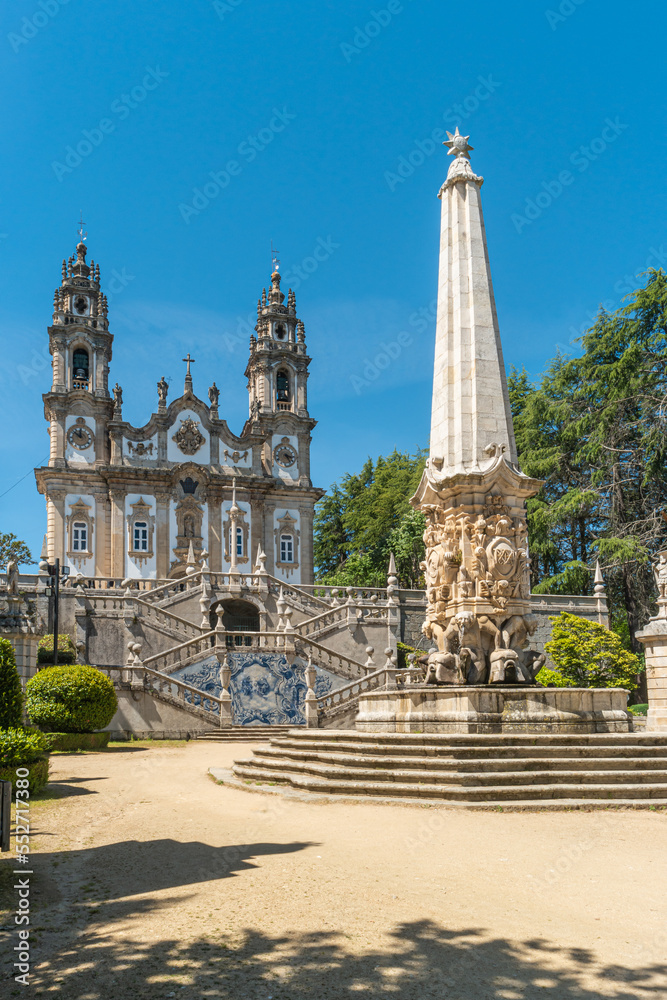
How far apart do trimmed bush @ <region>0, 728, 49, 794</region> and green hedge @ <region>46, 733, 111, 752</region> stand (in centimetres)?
782

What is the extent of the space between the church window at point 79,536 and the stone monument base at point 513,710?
32897mm

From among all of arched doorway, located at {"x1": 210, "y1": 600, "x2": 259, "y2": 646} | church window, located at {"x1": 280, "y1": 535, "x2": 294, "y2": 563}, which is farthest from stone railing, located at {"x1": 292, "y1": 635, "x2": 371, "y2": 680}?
church window, located at {"x1": 280, "y1": 535, "x2": 294, "y2": 563}

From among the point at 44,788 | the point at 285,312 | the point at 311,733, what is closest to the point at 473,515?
the point at 311,733

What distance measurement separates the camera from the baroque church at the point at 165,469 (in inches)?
1650

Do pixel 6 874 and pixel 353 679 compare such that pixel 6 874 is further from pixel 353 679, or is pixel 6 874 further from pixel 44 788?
pixel 353 679

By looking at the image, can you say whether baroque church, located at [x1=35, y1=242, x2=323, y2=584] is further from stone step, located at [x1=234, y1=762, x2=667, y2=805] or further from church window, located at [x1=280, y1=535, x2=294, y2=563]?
stone step, located at [x1=234, y1=762, x2=667, y2=805]

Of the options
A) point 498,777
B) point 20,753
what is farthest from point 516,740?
point 20,753

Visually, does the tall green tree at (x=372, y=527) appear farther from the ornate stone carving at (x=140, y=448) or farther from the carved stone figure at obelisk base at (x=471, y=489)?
the carved stone figure at obelisk base at (x=471, y=489)

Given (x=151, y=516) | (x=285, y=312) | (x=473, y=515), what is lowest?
(x=473, y=515)

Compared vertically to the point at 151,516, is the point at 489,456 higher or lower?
lower

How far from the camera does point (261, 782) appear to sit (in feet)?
38.3

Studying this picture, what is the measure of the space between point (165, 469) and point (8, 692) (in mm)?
33534

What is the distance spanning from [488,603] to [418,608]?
2173cm

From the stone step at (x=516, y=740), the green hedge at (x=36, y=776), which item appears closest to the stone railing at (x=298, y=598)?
the stone step at (x=516, y=740)
